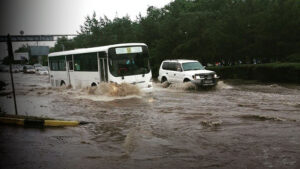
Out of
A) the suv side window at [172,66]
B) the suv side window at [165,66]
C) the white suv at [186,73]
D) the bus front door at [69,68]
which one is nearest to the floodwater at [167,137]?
the white suv at [186,73]

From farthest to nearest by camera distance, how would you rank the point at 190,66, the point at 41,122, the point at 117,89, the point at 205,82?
the point at 190,66 < the point at 205,82 < the point at 117,89 < the point at 41,122

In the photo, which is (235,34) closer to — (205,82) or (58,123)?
(205,82)

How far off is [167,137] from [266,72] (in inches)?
700

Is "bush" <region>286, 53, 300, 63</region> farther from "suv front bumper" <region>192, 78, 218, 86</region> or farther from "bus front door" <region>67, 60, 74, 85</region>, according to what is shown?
"bus front door" <region>67, 60, 74, 85</region>

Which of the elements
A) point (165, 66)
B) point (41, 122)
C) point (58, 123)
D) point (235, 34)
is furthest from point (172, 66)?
point (41, 122)

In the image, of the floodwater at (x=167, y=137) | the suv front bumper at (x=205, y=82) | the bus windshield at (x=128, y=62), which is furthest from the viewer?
the suv front bumper at (x=205, y=82)

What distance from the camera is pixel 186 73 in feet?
66.0

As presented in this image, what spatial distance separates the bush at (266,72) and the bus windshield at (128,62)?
32.5ft

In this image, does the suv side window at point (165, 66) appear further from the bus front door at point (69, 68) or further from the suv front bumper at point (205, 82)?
the bus front door at point (69, 68)

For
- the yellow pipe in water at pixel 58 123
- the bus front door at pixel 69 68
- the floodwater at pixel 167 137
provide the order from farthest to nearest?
the bus front door at pixel 69 68 → the yellow pipe in water at pixel 58 123 → the floodwater at pixel 167 137

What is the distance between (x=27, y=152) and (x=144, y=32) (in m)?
32.2

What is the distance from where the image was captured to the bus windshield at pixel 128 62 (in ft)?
57.3

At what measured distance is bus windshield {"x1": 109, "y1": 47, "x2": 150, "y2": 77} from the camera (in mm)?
17469

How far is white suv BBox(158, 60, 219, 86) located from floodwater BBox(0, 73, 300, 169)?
4.48m
